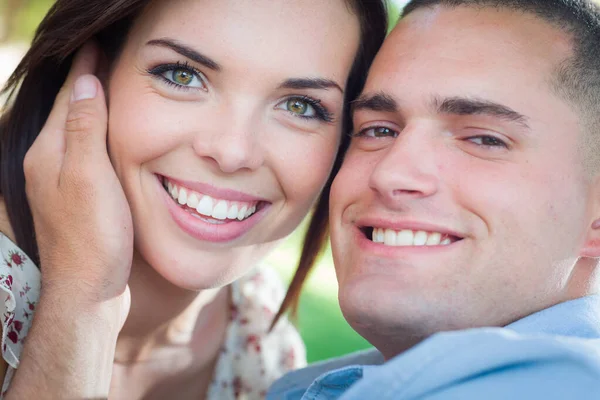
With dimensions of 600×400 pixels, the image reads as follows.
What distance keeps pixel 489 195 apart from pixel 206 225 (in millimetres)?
994

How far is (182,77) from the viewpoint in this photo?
2422 mm

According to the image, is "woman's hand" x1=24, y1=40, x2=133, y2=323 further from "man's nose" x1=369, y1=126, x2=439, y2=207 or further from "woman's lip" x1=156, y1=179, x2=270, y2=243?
"man's nose" x1=369, y1=126, x2=439, y2=207

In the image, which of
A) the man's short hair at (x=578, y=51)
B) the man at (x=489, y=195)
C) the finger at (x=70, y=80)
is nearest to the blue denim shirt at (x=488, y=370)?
the man at (x=489, y=195)

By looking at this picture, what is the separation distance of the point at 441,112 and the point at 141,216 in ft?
3.59

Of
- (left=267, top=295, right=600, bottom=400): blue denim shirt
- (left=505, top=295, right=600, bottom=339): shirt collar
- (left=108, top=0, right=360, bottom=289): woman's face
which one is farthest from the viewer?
(left=108, top=0, right=360, bottom=289): woman's face

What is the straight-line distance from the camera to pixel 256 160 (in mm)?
2354

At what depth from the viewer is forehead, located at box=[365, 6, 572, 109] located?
6.77 ft

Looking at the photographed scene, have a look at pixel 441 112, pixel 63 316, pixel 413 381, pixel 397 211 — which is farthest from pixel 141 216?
pixel 413 381

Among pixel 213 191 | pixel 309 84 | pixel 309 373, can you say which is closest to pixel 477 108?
pixel 309 84

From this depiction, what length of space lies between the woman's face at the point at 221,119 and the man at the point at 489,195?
15.4 inches

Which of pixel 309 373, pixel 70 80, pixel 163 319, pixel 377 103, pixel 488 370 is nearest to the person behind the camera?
pixel 488 370

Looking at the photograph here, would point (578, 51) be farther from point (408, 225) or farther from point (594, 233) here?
point (408, 225)

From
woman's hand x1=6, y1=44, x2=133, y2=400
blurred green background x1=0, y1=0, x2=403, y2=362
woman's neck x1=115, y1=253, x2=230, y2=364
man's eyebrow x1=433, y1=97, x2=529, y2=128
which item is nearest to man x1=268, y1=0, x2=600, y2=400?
man's eyebrow x1=433, y1=97, x2=529, y2=128

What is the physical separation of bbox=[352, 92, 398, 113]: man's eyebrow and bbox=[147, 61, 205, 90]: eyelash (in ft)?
1.75
